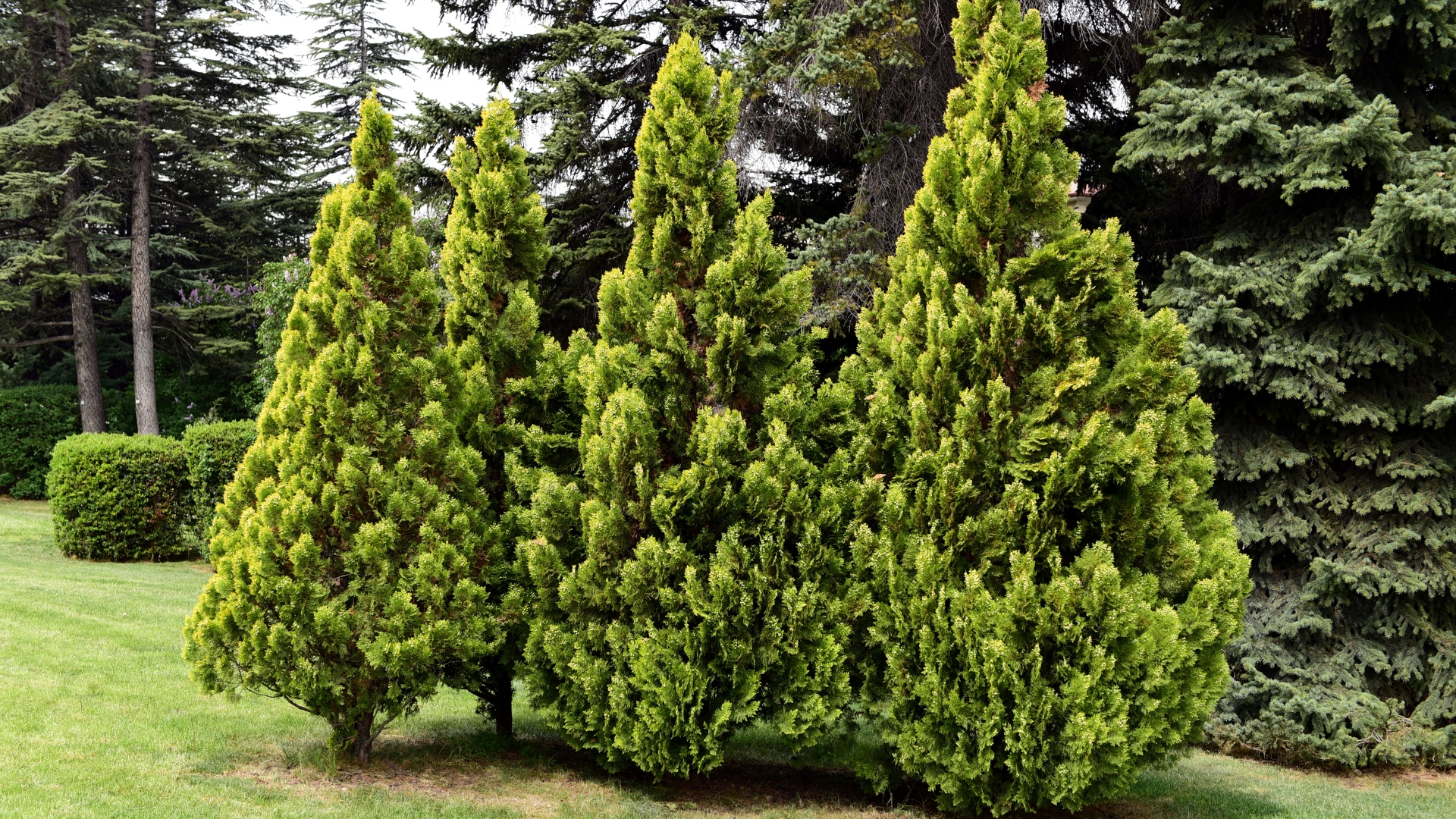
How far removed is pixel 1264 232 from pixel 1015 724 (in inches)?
225

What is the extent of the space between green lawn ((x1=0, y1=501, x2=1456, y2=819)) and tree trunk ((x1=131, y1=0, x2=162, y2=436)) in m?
13.9

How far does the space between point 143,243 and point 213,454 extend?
33.4 ft

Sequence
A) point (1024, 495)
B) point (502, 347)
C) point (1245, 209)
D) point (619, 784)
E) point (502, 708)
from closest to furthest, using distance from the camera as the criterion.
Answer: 1. point (1024, 495)
2. point (619, 784)
3. point (502, 347)
4. point (502, 708)
5. point (1245, 209)

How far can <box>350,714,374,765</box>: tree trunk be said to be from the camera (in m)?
5.55

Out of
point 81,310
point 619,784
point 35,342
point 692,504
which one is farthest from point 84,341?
point 692,504


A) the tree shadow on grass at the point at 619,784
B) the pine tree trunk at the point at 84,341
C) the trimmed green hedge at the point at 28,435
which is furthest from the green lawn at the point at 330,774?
the trimmed green hedge at the point at 28,435

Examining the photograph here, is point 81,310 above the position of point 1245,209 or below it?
above

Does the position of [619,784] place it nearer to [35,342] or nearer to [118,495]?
[118,495]

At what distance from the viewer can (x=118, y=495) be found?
13906 millimetres

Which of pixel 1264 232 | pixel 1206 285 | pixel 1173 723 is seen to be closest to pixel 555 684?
pixel 1173 723

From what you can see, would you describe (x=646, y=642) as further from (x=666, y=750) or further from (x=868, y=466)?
(x=868, y=466)

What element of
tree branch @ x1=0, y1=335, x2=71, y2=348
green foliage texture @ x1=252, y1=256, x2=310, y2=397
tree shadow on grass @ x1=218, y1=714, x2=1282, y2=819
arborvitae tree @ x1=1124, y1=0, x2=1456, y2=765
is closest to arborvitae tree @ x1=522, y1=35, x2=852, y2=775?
tree shadow on grass @ x1=218, y1=714, x2=1282, y2=819

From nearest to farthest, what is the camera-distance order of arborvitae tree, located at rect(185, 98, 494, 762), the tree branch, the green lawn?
1. the green lawn
2. arborvitae tree, located at rect(185, 98, 494, 762)
3. the tree branch

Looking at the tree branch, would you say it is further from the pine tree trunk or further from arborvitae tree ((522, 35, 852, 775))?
arborvitae tree ((522, 35, 852, 775))
